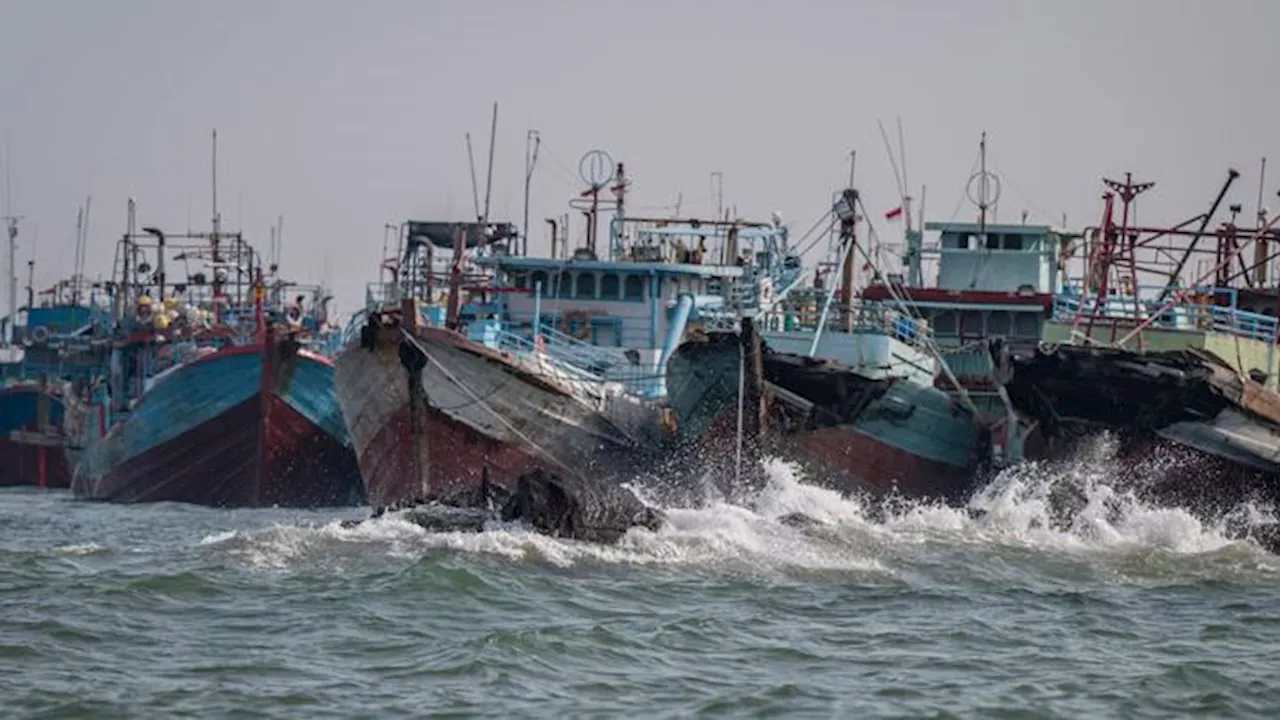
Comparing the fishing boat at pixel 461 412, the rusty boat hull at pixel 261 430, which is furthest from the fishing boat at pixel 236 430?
the fishing boat at pixel 461 412

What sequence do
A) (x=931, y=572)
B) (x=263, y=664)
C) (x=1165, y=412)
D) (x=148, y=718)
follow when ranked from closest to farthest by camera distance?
1. (x=148, y=718)
2. (x=263, y=664)
3. (x=931, y=572)
4. (x=1165, y=412)

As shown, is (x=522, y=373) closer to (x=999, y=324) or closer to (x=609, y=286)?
(x=609, y=286)

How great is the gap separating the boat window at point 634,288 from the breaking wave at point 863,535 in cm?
949

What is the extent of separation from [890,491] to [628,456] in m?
4.11

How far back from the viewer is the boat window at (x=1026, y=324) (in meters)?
50.7

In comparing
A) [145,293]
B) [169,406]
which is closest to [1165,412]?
[169,406]

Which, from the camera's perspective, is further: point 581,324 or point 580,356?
point 581,324

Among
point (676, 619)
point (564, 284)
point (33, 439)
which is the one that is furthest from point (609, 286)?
point (33, 439)

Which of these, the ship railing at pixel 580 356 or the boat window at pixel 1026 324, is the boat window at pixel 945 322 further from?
the ship railing at pixel 580 356

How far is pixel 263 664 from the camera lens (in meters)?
20.7

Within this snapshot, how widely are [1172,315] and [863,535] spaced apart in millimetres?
Result: 14248

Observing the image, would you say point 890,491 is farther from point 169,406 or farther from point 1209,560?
point 169,406

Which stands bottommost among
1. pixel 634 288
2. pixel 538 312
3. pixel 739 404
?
pixel 739 404

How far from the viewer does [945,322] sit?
50.9 m
